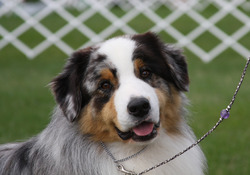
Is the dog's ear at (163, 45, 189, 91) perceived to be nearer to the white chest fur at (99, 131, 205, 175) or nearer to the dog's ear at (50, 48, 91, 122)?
the white chest fur at (99, 131, 205, 175)

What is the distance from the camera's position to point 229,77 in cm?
862

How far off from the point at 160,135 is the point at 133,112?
0.47 metres

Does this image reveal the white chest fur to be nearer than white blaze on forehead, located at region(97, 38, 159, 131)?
No

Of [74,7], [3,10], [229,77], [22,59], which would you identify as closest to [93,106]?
[229,77]

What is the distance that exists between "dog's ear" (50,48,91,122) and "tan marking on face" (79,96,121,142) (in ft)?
0.26

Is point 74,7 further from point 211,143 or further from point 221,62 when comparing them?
point 211,143

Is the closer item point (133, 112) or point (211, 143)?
point (133, 112)

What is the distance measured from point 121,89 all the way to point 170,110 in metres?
0.46

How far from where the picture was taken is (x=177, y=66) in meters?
3.46

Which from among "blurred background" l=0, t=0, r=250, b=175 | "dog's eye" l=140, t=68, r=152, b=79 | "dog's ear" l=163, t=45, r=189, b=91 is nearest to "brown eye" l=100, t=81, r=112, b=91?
"dog's eye" l=140, t=68, r=152, b=79

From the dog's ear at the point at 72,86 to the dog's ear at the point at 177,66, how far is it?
62 cm

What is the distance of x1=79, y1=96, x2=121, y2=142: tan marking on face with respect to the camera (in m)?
3.13

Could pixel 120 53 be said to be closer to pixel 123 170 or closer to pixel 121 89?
pixel 121 89

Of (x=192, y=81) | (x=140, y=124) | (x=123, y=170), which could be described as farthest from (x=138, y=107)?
(x=192, y=81)
